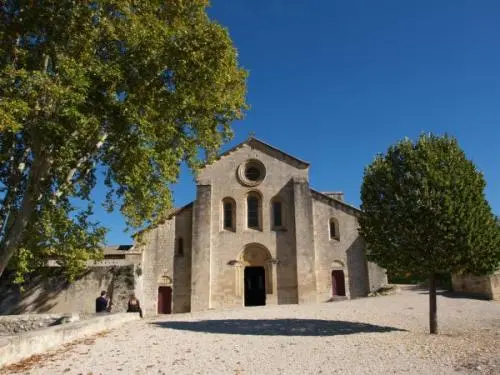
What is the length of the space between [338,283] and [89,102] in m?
19.3

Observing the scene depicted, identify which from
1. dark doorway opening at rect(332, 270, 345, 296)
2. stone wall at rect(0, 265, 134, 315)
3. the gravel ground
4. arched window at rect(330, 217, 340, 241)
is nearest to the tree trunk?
the gravel ground

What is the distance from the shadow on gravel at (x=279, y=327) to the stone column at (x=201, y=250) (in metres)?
9.42

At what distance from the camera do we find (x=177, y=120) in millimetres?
15906

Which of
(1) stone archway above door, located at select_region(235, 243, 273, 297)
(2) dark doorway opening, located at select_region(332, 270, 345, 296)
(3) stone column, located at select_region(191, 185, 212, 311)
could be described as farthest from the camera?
(2) dark doorway opening, located at select_region(332, 270, 345, 296)

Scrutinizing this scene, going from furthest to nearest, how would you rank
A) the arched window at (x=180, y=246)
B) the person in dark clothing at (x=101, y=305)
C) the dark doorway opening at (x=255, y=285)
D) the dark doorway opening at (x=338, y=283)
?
the dark doorway opening at (x=255, y=285) → the arched window at (x=180, y=246) → the dark doorway opening at (x=338, y=283) → the person in dark clothing at (x=101, y=305)

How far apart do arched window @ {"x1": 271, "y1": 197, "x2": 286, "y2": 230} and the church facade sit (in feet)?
0.22

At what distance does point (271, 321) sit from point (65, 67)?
10957 mm

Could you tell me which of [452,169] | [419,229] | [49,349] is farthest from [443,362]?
[49,349]

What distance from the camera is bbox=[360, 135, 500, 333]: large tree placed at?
1240 centimetres

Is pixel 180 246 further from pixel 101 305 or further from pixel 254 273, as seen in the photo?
pixel 101 305

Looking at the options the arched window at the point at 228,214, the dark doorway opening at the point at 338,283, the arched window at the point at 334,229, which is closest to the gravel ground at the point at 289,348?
the dark doorway opening at the point at 338,283

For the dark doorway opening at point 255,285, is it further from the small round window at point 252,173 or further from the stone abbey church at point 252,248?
the small round window at point 252,173

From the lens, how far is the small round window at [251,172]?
91.0 feet

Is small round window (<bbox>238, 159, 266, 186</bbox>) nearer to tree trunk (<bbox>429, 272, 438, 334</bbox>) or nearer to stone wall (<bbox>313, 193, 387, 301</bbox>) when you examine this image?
stone wall (<bbox>313, 193, 387, 301</bbox>)
